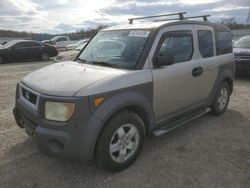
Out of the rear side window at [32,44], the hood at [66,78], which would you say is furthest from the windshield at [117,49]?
the rear side window at [32,44]

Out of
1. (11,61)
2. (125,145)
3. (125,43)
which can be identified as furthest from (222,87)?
(11,61)

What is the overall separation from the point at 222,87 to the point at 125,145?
2.88 meters

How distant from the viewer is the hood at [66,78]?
3.08m

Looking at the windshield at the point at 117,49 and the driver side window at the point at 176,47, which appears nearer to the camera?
the windshield at the point at 117,49

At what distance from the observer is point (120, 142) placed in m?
3.39

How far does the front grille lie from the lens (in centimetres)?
331

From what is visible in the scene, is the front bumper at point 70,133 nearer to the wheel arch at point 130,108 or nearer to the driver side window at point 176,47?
the wheel arch at point 130,108

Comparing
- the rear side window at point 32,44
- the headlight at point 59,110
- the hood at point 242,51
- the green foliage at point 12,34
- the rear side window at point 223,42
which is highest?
the green foliage at point 12,34

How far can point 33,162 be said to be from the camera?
145 inches

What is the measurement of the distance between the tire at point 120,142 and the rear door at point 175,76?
19.0 inches

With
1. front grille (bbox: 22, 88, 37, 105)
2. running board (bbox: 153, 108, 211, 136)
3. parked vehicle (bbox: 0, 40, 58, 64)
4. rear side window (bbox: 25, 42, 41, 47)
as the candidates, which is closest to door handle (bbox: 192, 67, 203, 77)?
running board (bbox: 153, 108, 211, 136)

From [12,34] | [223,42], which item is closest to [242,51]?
[223,42]

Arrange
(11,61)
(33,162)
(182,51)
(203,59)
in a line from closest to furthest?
(33,162)
(182,51)
(203,59)
(11,61)

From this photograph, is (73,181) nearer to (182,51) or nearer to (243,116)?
(182,51)
